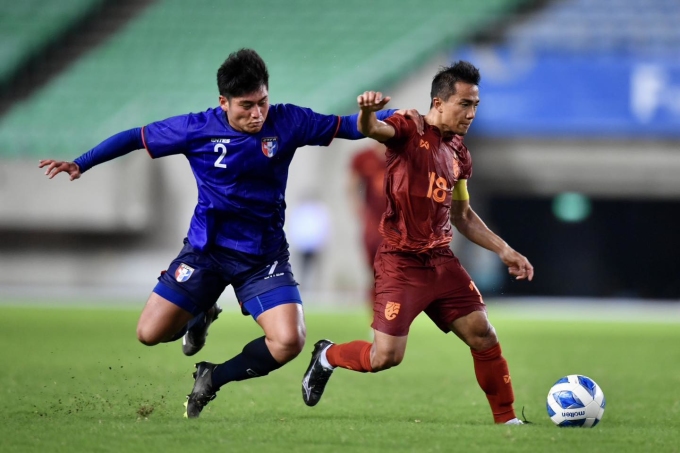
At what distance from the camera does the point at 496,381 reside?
618 centimetres

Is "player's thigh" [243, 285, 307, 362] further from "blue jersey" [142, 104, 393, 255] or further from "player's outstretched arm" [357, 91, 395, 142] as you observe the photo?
"player's outstretched arm" [357, 91, 395, 142]

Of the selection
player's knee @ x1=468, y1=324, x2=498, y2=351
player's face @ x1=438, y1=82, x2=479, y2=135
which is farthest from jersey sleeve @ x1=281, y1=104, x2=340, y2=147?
player's knee @ x1=468, y1=324, x2=498, y2=351

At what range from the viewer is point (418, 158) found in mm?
6109

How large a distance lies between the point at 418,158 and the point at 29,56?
1781 centimetres

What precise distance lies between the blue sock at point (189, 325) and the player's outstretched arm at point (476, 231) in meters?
1.79

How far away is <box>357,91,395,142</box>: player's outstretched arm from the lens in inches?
218

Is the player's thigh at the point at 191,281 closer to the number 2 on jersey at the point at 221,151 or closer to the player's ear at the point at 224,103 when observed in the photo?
the number 2 on jersey at the point at 221,151

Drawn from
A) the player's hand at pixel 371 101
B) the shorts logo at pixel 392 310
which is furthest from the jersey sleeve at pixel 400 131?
the shorts logo at pixel 392 310

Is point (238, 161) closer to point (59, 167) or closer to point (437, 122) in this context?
point (59, 167)

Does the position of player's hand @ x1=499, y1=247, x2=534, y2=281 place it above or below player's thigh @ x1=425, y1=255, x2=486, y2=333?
above

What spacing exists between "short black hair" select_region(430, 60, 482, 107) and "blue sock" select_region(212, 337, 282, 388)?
184 centimetres

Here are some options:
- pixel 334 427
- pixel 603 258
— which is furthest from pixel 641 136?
pixel 334 427

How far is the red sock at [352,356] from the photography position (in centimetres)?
628

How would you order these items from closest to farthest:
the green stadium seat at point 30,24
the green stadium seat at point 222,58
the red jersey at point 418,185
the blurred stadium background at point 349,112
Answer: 1. the red jersey at point 418,185
2. the blurred stadium background at point 349,112
3. the green stadium seat at point 222,58
4. the green stadium seat at point 30,24
